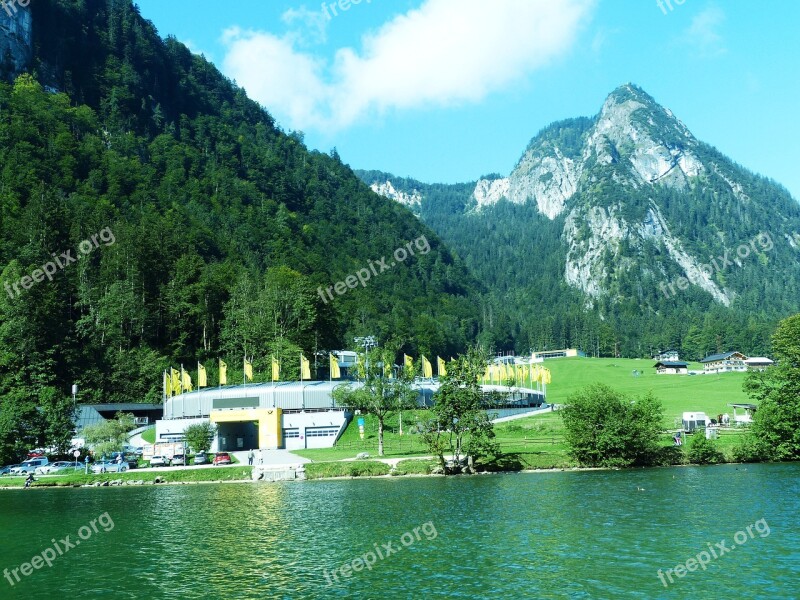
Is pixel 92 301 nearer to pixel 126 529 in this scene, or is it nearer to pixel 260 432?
pixel 260 432

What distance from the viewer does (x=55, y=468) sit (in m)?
71.8

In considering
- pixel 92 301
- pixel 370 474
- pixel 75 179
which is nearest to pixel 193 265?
pixel 92 301

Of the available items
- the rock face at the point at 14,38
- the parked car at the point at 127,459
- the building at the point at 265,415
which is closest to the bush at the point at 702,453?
the building at the point at 265,415

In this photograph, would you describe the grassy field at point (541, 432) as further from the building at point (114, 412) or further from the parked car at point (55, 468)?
the building at point (114, 412)

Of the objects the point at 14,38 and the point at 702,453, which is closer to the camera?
the point at 702,453

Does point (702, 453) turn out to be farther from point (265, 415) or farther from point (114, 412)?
point (114, 412)

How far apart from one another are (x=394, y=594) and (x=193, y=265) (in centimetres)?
10871

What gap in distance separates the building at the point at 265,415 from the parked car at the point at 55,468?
14.2 metres

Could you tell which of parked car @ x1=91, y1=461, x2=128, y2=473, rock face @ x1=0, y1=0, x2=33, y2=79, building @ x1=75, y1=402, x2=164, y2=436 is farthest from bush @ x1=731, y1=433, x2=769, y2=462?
rock face @ x1=0, y1=0, x2=33, y2=79

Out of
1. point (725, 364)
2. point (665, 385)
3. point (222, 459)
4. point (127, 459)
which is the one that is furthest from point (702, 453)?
point (725, 364)

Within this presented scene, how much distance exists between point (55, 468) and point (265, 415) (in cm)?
2473

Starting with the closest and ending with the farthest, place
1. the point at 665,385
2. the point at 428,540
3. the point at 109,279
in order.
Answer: the point at 428,540
the point at 109,279
the point at 665,385

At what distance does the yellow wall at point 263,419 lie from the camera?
284 feet

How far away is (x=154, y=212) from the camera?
493 ft
